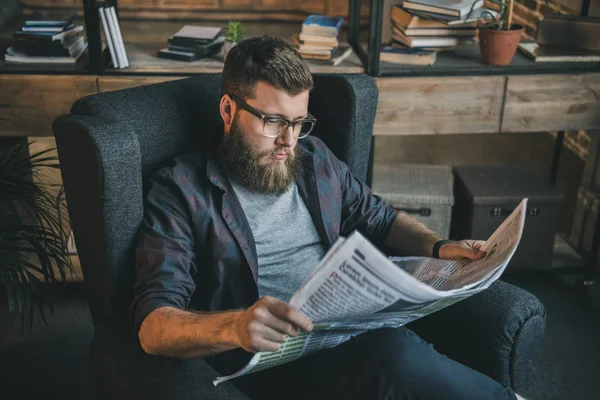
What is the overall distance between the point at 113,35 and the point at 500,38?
1.24 metres

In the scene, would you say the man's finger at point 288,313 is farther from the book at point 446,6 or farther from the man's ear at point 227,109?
the book at point 446,6

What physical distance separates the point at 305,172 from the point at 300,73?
0.28m

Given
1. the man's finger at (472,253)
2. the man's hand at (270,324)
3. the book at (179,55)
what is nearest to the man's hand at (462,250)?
the man's finger at (472,253)

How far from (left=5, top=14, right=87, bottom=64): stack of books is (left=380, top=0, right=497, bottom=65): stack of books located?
1049mm

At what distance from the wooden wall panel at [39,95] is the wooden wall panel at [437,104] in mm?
951

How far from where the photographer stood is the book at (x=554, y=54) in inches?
95.4

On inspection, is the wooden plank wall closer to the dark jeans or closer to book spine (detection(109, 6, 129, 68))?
book spine (detection(109, 6, 129, 68))

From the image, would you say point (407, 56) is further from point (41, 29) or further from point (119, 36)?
point (41, 29)

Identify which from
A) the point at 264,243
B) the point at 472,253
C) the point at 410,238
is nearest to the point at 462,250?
the point at 472,253

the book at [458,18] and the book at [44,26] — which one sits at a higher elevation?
the book at [458,18]

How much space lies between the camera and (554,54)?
248cm

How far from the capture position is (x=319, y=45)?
7.96 ft

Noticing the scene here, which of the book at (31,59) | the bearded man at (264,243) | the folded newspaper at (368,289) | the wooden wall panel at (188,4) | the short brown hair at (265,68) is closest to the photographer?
the folded newspaper at (368,289)

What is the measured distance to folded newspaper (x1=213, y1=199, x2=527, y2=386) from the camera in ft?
3.42
